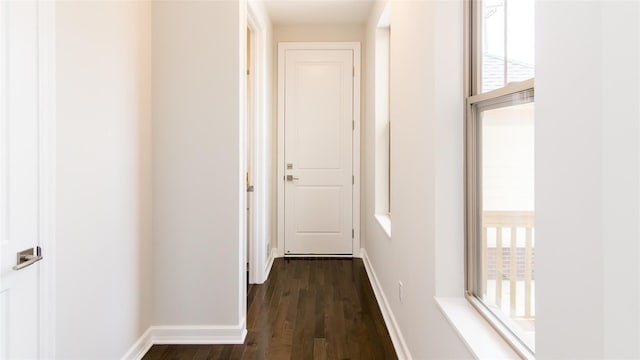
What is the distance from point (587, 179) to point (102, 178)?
6.15ft

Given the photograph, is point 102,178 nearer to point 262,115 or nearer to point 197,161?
point 197,161

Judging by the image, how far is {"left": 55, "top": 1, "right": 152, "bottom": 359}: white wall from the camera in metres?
1.54

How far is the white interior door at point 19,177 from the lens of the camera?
4.02ft

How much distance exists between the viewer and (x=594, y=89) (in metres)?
0.63

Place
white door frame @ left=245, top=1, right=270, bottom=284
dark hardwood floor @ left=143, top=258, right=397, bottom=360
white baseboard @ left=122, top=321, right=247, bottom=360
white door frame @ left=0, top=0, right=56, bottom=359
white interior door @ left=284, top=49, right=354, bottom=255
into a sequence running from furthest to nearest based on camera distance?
white interior door @ left=284, top=49, right=354, bottom=255 → white door frame @ left=245, top=1, right=270, bottom=284 → white baseboard @ left=122, top=321, right=247, bottom=360 → dark hardwood floor @ left=143, top=258, right=397, bottom=360 → white door frame @ left=0, top=0, right=56, bottom=359

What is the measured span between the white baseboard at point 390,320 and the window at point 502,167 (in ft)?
2.44

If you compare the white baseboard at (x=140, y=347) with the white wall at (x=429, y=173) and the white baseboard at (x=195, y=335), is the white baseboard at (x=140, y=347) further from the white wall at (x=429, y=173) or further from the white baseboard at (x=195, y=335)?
the white wall at (x=429, y=173)

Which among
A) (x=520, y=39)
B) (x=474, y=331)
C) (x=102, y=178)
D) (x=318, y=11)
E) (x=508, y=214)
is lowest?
(x=474, y=331)

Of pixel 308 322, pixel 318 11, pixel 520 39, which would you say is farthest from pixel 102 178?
pixel 318 11

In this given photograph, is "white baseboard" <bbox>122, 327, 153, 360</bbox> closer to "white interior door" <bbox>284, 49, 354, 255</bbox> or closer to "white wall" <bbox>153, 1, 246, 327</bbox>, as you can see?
"white wall" <bbox>153, 1, 246, 327</bbox>

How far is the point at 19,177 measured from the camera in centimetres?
129

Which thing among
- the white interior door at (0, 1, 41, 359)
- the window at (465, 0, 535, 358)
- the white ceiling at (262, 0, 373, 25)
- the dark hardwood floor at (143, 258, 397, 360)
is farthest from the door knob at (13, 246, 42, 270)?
the white ceiling at (262, 0, 373, 25)

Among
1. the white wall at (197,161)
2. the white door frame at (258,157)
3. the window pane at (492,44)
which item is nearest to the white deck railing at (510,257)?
the window pane at (492,44)

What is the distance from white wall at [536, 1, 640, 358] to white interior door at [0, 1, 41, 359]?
5.01 feet
